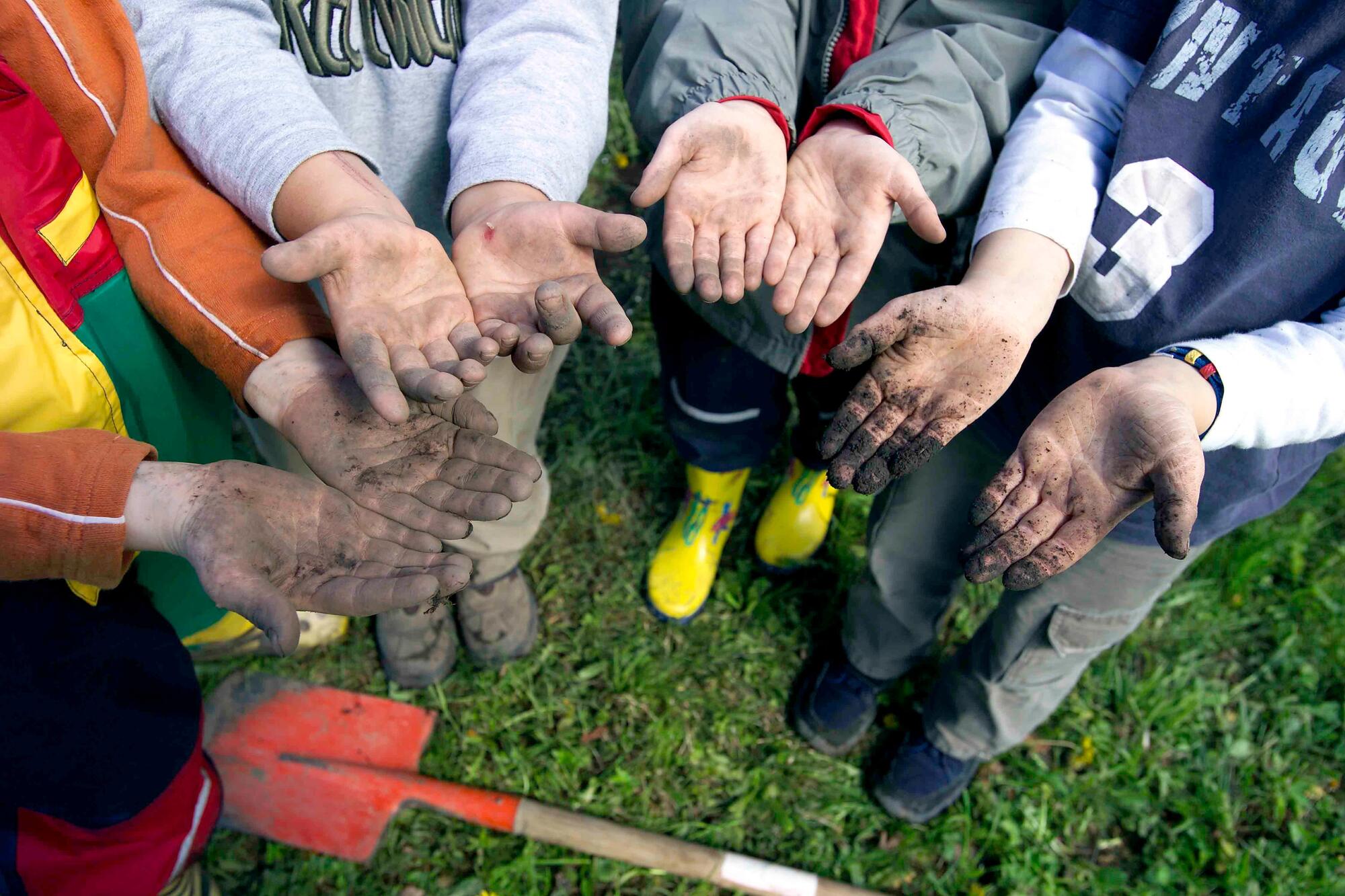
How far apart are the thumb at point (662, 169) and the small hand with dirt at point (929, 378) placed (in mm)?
450

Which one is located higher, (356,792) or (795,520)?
(795,520)

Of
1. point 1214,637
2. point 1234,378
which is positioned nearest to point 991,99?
point 1234,378

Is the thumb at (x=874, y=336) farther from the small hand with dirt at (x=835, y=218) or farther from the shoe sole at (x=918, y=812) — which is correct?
the shoe sole at (x=918, y=812)

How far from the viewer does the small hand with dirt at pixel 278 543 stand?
127cm

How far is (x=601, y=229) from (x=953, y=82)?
75 cm

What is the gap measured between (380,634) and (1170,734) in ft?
7.56

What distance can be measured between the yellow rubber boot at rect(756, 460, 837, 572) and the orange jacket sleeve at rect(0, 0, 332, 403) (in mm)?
1570

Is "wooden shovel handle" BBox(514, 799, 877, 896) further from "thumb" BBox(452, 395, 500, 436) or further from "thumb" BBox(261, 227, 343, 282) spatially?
"thumb" BBox(261, 227, 343, 282)

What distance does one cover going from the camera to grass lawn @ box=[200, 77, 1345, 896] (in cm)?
227

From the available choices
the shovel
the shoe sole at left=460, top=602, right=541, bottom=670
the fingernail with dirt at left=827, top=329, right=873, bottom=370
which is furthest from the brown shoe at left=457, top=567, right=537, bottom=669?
the fingernail with dirt at left=827, top=329, right=873, bottom=370

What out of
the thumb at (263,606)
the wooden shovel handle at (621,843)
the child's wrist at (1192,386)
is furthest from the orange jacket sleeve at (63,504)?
the child's wrist at (1192,386)

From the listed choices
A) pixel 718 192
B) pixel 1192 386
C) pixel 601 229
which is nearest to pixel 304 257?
pixel 601 229

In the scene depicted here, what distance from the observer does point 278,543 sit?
1.33 metres

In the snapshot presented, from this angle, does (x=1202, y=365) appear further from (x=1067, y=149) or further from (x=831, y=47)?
(x=831, y=47)
